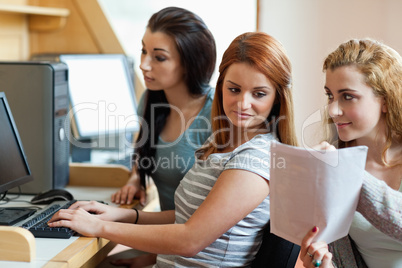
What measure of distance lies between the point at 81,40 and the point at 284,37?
1.37 meters

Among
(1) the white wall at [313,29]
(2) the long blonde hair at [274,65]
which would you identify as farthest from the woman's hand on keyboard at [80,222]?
(1) the white wall at [313,29]

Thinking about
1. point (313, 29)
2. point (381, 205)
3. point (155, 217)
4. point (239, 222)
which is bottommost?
point (155, 217)

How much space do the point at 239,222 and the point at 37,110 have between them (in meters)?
0.93

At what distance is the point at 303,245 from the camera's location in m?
1.13

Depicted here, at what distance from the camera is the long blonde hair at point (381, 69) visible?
1.33 m

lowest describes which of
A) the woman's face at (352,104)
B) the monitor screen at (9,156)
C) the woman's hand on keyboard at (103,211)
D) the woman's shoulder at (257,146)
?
the woman's hand on keyboard at (103,211)

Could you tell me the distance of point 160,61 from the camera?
1899 millimetres

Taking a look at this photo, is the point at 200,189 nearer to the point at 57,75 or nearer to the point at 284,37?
the point at 57,75

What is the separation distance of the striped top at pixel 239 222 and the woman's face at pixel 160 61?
56 centimetres

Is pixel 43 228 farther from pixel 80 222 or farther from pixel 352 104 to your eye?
pixel 352 104

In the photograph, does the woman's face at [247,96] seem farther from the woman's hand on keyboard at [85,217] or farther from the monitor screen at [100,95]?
the monitor screen at [100,95]

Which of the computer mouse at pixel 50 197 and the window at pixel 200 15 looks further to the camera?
the window at pixel 200 15

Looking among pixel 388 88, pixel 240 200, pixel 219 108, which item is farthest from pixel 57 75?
pixel 388 88

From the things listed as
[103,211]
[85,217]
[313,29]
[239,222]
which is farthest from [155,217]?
[313,29]
